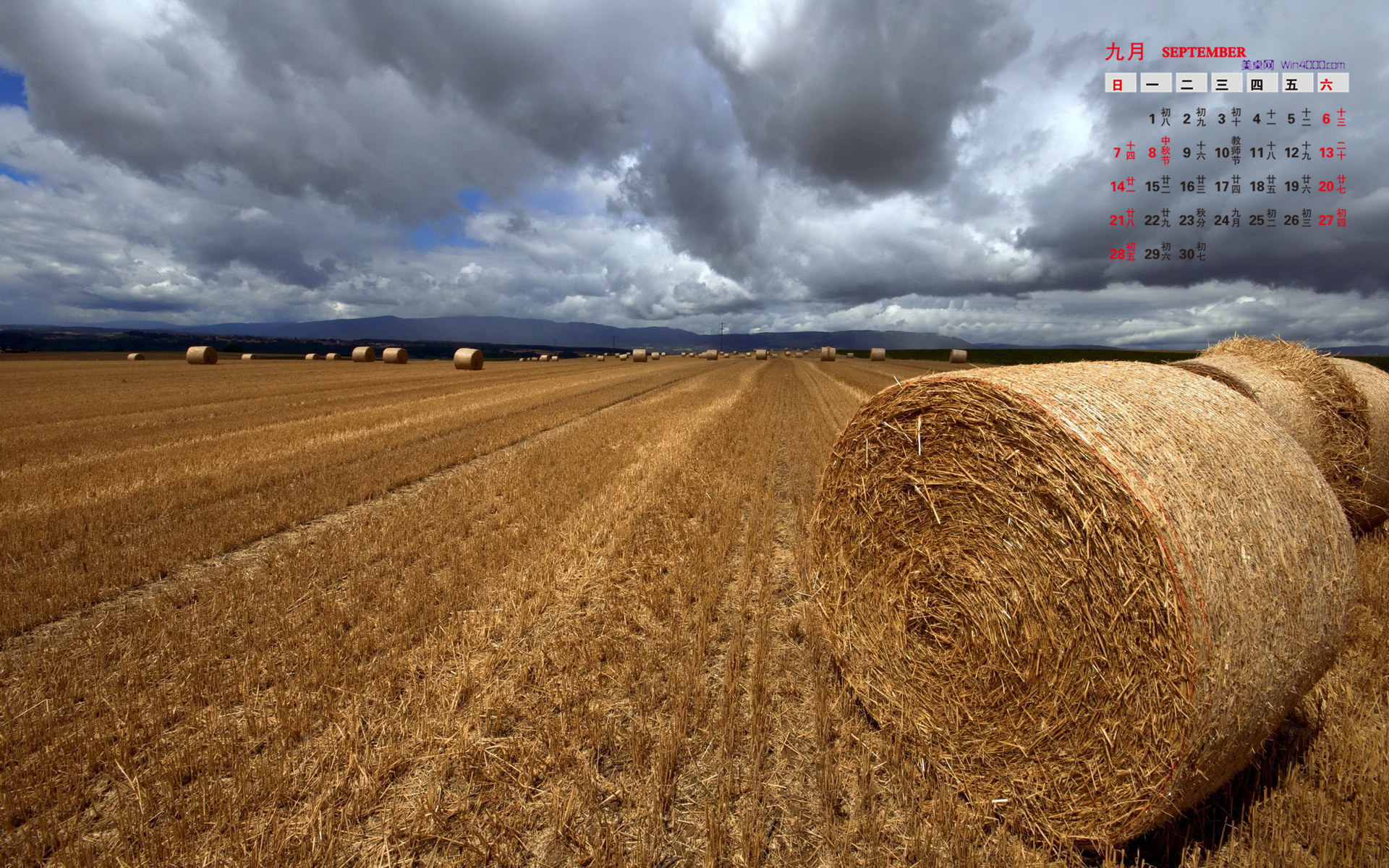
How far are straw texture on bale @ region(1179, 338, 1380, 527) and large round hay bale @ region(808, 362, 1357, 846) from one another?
4.45 m

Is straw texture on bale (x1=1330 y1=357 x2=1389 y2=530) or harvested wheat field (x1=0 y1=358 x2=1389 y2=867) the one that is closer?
harvested wheat field (x1=0 y1=358 x2=1389 y2=867)

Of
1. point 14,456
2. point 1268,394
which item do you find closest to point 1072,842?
point 1268,394

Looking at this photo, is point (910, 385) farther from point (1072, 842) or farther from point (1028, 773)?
point (1072, 842)

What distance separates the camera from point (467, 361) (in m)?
41.7

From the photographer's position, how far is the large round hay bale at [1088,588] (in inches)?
102

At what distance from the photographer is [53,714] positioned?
3.46m

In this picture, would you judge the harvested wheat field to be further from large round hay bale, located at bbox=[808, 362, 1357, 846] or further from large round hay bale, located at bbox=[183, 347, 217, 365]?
large round hay bale, located at bbox=[183, 347, 217, 365]

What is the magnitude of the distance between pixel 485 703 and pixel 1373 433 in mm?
10193

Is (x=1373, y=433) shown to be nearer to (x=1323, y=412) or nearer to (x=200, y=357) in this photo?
(x=1323, y=412)

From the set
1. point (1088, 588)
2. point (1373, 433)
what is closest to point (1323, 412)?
point (1373, 433)

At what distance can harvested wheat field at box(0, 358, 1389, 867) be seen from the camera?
2.71m

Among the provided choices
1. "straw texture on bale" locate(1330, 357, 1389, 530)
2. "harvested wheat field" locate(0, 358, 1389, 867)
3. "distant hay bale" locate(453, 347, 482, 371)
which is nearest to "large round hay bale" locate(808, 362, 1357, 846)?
"harvested wheat field" locate(0, 358, 1389, 867)

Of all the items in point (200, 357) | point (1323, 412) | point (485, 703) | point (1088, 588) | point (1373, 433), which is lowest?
point (485, 703)

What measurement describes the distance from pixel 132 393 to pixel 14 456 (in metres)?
13.7
